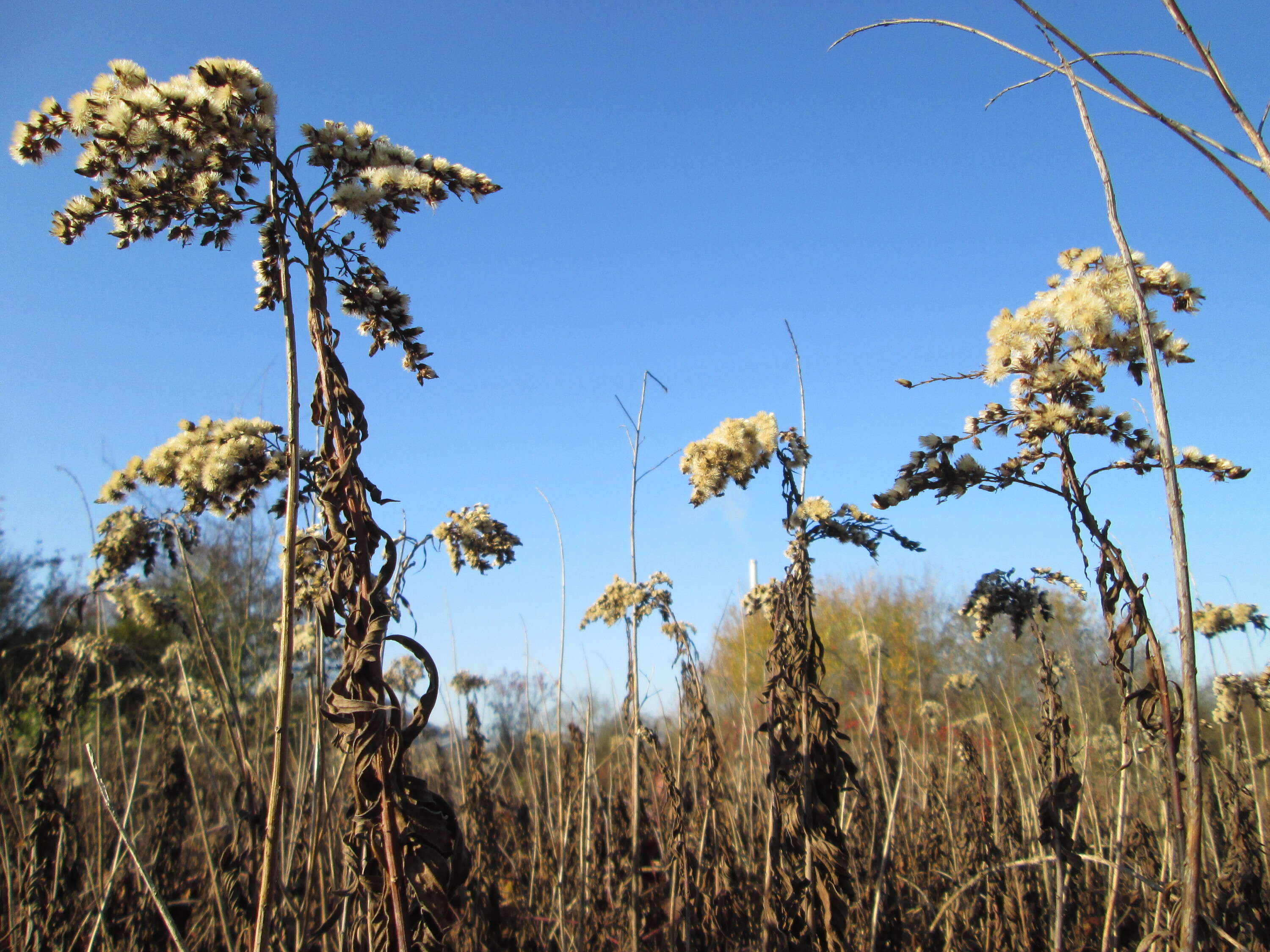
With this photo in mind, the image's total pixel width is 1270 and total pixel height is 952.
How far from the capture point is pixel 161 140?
1348mm

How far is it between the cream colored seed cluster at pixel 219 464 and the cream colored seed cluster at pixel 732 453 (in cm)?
148

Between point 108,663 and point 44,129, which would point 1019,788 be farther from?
point 108,663

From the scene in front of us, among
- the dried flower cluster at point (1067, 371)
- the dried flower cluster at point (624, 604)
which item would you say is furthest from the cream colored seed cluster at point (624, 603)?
the dried flower cluster at point (1067, 371)

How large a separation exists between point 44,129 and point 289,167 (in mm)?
572

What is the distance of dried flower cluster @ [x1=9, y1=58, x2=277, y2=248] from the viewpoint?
4.37 feet

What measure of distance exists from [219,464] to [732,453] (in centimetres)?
168

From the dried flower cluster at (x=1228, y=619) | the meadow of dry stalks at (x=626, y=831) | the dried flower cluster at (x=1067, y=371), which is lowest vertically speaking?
the meadow of dry stalks at (x=626, y=831)

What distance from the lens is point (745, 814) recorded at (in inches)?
165

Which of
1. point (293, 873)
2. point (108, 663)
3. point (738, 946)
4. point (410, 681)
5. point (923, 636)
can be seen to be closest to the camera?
point (293, 873)

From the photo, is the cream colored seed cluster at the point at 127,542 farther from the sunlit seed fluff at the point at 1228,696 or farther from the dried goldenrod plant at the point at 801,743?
the sunlit seed fluff at the point at 1228,696

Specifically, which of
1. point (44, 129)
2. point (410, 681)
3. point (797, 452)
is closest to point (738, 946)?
point (797, 452)

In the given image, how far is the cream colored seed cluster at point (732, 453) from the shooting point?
2.57 metres

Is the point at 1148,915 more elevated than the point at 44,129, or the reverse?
the point at 44,129

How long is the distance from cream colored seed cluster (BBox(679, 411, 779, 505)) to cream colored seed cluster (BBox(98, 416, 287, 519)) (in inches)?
58.2
